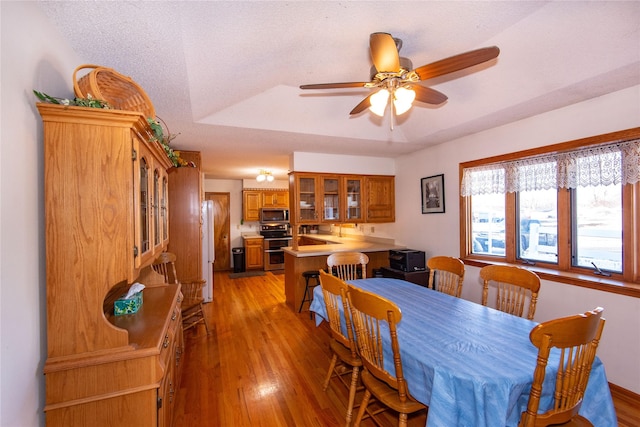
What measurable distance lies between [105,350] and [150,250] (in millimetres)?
561

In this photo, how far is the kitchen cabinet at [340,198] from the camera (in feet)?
13.4

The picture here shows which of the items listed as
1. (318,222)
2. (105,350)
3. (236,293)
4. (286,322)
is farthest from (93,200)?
(236,293)

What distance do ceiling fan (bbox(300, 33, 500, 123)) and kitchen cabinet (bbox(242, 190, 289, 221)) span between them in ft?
17.2

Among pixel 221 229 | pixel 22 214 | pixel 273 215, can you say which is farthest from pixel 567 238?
pixel 221 229

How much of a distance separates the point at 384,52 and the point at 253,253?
5.82 m

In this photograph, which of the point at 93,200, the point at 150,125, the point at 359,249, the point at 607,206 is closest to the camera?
the point at 93,200

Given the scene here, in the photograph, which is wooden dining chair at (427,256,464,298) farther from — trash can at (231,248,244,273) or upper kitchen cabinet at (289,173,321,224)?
trash can at (231,248,244,273)

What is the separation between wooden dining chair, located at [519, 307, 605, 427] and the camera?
1.09 m

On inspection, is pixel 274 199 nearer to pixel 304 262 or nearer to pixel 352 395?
pixel 304 262

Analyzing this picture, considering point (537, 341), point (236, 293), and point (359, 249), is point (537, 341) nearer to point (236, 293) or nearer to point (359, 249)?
point (359, 249)

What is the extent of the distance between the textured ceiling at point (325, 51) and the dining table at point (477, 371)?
1.78 meters

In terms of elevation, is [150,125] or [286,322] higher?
[150,125]

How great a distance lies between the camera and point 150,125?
1495 millimetres

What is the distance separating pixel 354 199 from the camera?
14.5ft
